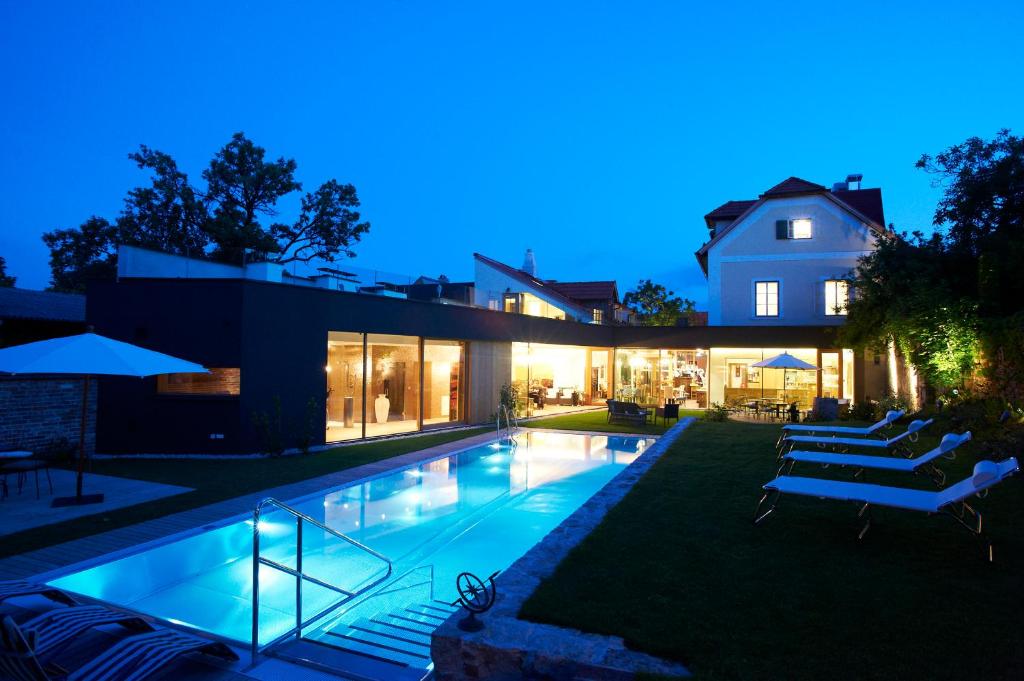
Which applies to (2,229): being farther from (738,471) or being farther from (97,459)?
(738,471)

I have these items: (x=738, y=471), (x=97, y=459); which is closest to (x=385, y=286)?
(x=97, y=459)

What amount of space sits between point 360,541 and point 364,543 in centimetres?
13

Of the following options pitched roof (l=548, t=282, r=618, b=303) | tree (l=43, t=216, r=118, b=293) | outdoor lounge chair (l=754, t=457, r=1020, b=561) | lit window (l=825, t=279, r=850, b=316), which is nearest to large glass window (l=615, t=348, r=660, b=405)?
lit window (l=825, t=279, r=850, b=316)

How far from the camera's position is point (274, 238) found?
1158 inches

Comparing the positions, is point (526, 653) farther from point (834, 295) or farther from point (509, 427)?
point (834, 295)

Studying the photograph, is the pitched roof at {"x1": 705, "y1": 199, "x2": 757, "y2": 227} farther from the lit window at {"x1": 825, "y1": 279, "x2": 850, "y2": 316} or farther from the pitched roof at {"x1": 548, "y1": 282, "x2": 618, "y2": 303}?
the pitched roof at {"x1": 548, "y1": 282, "x2": 618, "y2": 303}

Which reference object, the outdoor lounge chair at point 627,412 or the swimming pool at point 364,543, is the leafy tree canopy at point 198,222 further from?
the swimming pool at point 364,543

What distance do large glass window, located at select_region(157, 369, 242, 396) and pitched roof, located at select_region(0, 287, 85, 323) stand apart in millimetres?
7411

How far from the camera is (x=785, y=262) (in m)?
23.0

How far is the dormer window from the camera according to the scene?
74.3ft

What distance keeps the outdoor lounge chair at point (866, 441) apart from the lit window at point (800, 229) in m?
12.3

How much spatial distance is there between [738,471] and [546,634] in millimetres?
6632

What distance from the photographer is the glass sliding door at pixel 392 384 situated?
1431 centimetres

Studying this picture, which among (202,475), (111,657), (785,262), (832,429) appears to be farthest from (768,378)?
(111,657)
